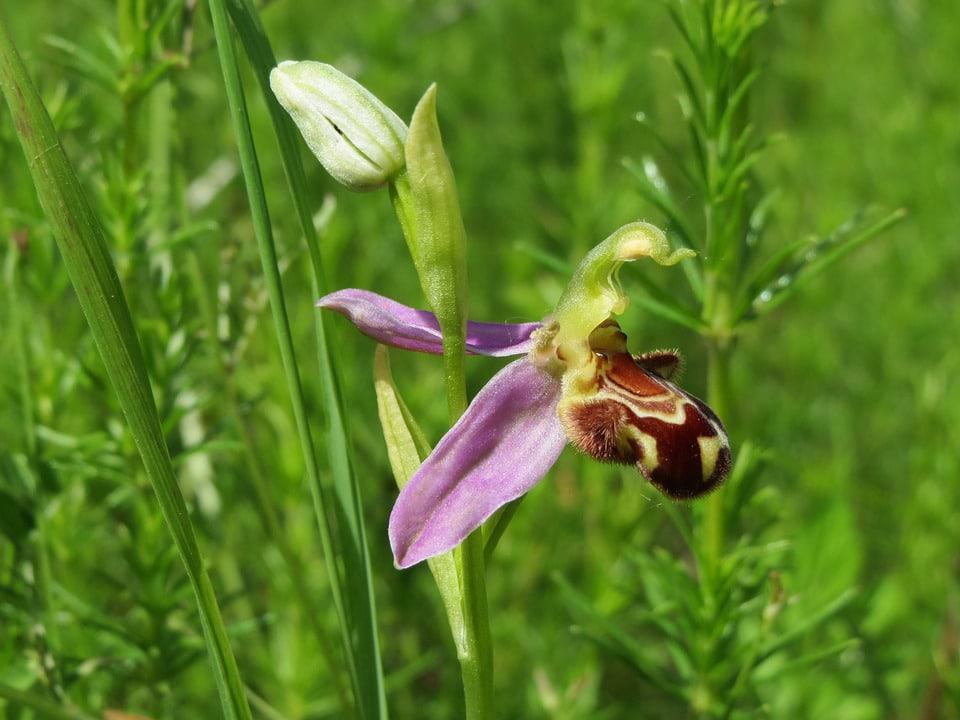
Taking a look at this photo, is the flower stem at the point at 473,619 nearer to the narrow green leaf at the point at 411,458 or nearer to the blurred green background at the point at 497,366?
the narrow green leaf at the point at 411,458

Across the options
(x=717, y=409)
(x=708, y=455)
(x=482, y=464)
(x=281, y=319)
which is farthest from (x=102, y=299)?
(x=717, y=409)

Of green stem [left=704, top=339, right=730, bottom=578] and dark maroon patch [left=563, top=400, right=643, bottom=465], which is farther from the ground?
→ dark maroon patch [left=563, top=400, right=643, bottom=465]

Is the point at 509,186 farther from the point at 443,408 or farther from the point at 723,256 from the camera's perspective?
the point at 723,256

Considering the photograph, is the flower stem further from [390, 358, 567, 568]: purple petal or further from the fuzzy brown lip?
the fuzzy brown lip

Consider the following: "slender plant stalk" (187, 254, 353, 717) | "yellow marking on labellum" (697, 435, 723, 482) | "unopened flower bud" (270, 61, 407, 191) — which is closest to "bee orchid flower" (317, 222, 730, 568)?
"yellow marking on labellum" (697, 435, 723, 482)

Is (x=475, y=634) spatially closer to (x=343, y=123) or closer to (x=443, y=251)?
(x=443, y=251)

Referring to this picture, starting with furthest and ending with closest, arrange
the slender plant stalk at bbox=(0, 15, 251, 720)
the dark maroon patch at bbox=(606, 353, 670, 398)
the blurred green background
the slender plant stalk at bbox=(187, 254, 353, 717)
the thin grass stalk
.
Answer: the blurred green background
the slender plant stalk at bbox=(187, 254, 353, 717)
the dark maroon patch at bbox=(606, 353, 670, 398)
the thin grass stalk
the slender plant stalk at bbox=(0, 15, 251, 720)

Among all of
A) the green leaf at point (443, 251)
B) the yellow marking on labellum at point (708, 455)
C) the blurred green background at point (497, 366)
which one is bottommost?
the blurred green background at point (497, 366)

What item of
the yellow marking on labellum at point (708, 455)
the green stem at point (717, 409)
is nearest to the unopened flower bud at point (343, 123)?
the yellow marking on labellum at point (708, 455)
